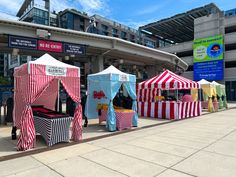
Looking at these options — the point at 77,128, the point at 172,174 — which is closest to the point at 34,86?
the point at 77,128

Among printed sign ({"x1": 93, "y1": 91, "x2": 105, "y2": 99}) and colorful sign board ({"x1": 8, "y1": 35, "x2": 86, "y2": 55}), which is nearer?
printed sign ({"x1": 93, "y1": 91, "x2": 105, "y2": 99})

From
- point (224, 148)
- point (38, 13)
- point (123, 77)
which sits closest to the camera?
point (224, 148)

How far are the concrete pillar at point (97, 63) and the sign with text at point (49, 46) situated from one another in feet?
15.1

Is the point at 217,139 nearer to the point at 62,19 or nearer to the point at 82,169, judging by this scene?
the point at 82,169

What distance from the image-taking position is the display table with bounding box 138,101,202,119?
14.2 meters

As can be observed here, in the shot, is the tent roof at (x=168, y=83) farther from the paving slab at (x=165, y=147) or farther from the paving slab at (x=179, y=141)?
the paving slab at (x=165, y=147)

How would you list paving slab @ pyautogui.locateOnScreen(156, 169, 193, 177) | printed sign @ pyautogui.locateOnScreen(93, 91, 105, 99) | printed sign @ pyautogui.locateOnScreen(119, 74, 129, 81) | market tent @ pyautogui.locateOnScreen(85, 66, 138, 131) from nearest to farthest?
1. paving slab @ pyautogui.locateOnScreen(156, 169, 193, 177)
2. market tent @ pyautogui.locateOnScreen(85, 66, 138, 131)
3. printed sign @ pyautogui.locateOnScreen(119, 74, 129, 81)
4. printed sign @ pyautogui.locateOnScreen(93, 91, 105, 99)

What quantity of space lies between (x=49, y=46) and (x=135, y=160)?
942 centimetres

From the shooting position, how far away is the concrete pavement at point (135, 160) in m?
4.95

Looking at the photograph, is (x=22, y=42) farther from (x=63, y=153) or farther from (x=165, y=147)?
(x=165, y=147)

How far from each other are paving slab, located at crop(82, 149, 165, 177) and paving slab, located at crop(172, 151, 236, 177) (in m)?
0.62

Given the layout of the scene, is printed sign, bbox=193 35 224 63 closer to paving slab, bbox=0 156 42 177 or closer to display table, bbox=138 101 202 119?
display table, bbox=138 101 202 119

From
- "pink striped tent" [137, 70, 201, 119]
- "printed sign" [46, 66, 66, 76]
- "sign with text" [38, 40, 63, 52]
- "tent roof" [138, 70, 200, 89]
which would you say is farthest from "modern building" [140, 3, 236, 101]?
"printed sign" [46, 66, 66, 76]

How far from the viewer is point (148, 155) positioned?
20.4 ft
